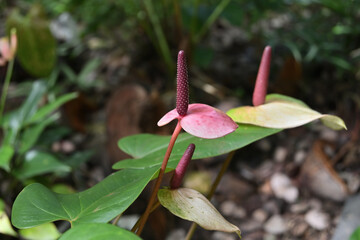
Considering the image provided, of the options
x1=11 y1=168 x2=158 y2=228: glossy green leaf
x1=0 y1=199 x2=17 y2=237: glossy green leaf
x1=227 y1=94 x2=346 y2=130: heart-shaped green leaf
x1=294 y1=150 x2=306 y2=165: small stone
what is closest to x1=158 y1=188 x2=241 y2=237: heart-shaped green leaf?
x1=11 y1=168 x2=158 y2=228: glossy green leaf

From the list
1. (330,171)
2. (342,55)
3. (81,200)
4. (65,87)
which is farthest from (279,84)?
(81,200)

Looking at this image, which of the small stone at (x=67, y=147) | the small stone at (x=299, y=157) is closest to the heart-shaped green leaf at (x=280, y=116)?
the small stone at (x=299, y=157)

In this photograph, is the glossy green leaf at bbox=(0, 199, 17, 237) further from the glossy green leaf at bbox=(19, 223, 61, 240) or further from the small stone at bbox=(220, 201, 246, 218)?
the small stone at bbox=(220, 201, 246, 218)

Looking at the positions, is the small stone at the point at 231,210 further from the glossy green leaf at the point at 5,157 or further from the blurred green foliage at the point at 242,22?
the glossy green leaf at the point at 5,157

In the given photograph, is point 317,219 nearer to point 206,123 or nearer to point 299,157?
point 299,157

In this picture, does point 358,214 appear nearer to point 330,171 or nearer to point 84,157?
point 330,171

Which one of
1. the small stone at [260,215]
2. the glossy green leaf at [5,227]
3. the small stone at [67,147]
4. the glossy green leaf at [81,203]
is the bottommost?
the small stone at [260,215]
